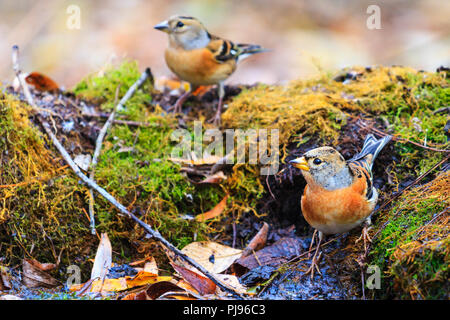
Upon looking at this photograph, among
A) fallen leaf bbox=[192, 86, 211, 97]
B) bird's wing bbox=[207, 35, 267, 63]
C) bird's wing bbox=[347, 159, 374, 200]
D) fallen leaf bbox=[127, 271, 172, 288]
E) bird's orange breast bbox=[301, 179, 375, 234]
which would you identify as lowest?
fallen leaf bbox=[127, 271, 172, 288]

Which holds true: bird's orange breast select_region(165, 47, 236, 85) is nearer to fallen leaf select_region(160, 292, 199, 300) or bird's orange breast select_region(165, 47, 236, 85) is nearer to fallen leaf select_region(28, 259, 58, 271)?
fallen leaf select_region(28, 259, 58, 271)

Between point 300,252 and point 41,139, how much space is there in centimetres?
266

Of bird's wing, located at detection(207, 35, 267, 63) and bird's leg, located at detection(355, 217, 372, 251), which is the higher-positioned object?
bird's wing, located at detection(207, 35, 267, 63)

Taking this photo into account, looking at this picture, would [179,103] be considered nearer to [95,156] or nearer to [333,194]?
[95,156]

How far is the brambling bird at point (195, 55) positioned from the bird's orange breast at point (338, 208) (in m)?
2.47

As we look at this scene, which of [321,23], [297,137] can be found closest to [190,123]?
[297,137]

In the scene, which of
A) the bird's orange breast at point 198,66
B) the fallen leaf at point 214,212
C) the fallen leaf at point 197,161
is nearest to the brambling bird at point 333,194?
the fallen leaf at point 214,212

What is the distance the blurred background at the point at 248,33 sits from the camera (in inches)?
352

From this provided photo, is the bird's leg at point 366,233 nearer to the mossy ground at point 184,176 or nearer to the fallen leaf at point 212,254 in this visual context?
the mossy ground at point 184,176

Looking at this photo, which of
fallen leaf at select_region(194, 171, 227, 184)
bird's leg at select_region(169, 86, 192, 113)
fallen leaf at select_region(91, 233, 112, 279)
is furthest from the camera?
bird's leg at select_region(169, 86, 192, 113)

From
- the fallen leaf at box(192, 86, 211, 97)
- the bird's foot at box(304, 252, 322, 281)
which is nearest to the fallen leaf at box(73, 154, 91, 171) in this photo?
the fallen leaf at box(192, 86, 211, 97)

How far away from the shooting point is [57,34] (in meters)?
9.84

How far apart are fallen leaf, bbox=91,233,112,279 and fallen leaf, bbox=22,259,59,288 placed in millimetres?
330

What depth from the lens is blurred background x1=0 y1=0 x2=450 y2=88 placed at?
895 centimetres
